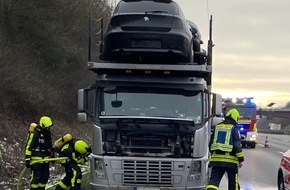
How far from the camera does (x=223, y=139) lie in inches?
416

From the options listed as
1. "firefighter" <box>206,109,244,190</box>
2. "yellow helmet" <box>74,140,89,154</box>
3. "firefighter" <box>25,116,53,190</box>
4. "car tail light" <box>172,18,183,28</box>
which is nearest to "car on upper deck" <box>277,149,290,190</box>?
"firefighter" <box>206,109,244,190</box>

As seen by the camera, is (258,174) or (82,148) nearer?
(82,148)

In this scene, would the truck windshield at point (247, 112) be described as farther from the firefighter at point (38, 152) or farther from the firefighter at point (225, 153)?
the firefighter at point (38, 152)

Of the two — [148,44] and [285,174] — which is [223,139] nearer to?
[285,174]

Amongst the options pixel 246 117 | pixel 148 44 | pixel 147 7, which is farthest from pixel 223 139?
pixel 246 117

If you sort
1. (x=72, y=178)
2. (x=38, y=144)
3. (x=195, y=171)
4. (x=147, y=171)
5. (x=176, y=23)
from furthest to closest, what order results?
(x=38, y=144), (x=176, y=23), (x=72, y=178), (x=195, y=171), (x=147, y=171)

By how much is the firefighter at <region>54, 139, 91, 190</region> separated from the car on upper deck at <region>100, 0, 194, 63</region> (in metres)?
1.84

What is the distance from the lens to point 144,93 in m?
10.5

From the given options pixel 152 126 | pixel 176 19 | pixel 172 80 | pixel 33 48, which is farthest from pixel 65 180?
pixel 33 48

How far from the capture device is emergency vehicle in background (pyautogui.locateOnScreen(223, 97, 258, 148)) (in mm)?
29641

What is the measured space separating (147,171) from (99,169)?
34.6 inches

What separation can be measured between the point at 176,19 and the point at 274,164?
1144 cm

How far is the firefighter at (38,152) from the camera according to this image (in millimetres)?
10984

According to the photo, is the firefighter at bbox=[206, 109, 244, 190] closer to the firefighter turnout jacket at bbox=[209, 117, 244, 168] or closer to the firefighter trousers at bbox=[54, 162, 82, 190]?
the firefighter turnout jacket at bbox=[209, 117, 244, 168]
